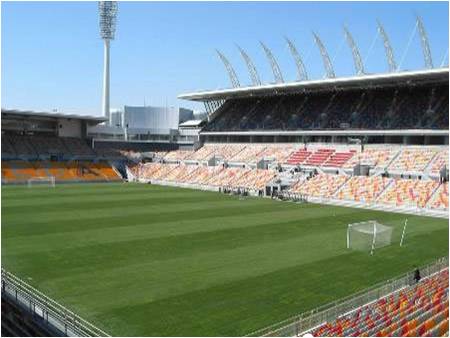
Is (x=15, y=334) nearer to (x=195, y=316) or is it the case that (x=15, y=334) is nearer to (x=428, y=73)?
(x=195, y=316)

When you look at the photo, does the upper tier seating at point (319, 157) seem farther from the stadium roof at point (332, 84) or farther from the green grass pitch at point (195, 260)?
the green grass pitch at point (195, 260)

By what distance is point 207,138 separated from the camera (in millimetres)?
74875

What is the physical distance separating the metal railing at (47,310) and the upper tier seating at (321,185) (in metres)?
31.5

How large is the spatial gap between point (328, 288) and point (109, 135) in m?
64.2

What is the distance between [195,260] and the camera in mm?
22141

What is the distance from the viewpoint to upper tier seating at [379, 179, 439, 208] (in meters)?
39.7

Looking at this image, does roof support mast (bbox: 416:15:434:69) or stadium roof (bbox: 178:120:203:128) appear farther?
stadium roof (bbox: 178:120:203:128)

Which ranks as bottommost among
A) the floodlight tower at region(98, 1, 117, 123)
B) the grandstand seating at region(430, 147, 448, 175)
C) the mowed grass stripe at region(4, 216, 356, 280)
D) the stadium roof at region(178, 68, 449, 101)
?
the mowed grass stripe at region(4, 216, 356, 280)

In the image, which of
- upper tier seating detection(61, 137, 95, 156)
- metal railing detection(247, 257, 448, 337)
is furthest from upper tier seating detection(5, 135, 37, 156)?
metal railing detection(247, 257, 448, 337)

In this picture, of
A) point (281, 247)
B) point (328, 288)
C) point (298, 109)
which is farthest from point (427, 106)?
point (328, 288)

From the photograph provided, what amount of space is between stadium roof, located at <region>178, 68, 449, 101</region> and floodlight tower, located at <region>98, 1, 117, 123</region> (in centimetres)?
1568

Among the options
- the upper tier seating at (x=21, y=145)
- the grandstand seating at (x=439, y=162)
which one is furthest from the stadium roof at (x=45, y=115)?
the grandstand seating at (x=439, y=162)

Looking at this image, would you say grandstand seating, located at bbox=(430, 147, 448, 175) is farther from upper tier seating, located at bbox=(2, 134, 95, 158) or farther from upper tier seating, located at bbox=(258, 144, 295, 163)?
upper tier seating, located at bbox=(2, 134, 95, 158)

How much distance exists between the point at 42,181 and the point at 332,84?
1294 inches
